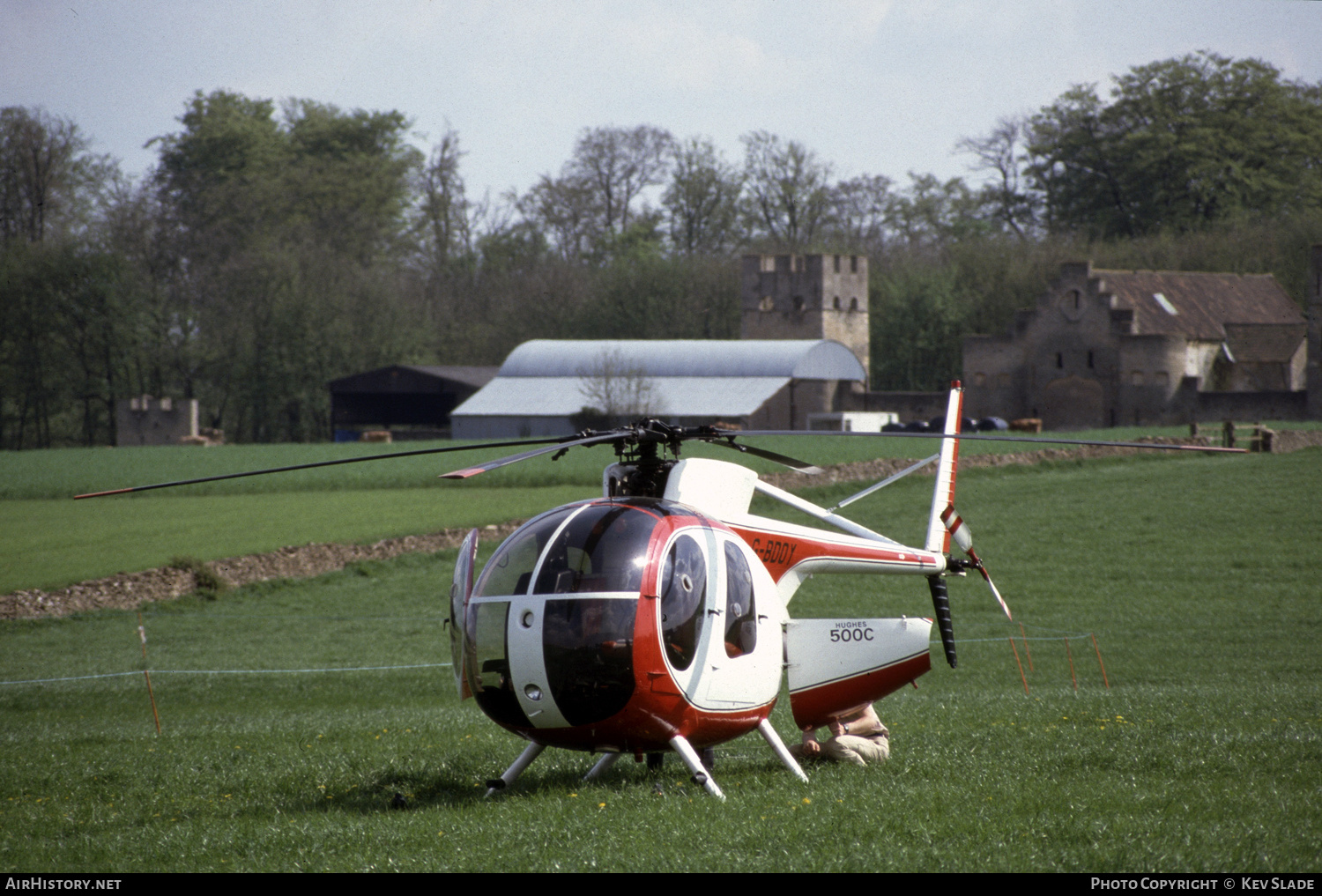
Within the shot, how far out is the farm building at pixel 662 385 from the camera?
64.6 metres

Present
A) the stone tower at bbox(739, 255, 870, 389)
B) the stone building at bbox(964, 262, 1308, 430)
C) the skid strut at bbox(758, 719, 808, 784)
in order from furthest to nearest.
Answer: the stone tower at bbox(739, 255, 870, 389) → the stone building at bbox(964, 262, 1308, 430) → the skid strut at bbox(758, 719, 808, 784)

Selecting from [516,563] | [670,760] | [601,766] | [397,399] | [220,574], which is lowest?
[220,574]

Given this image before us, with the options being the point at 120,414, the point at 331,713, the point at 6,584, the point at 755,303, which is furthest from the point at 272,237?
the point at 331,713

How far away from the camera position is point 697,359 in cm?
7000

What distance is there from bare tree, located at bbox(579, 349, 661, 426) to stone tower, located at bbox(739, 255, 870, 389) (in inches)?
508

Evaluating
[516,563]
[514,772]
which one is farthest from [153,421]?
[516,563]

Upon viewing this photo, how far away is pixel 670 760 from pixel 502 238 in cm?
8709

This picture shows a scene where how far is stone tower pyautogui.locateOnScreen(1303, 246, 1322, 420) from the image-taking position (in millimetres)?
56875

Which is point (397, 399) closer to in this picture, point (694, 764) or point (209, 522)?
point (209, 522)

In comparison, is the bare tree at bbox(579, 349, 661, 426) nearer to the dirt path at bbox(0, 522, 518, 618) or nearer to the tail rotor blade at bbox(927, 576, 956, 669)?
the dirt path at bbox(0, 522, 518, 618)

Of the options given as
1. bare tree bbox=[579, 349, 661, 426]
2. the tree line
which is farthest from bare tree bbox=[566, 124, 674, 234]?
bare tree bbox=[579, 349, 661, 426]

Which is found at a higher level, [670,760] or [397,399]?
[397,399]

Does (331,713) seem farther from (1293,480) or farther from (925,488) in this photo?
(1293,480)

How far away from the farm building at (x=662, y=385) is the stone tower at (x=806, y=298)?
467 centimetres
